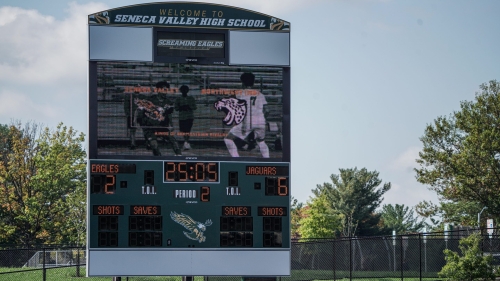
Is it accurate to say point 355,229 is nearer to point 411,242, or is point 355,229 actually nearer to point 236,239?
point 411,242

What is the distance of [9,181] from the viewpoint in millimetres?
47469

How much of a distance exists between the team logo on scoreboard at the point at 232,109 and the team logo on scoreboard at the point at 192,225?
2.62 metres

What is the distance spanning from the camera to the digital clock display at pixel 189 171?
69.3 feet

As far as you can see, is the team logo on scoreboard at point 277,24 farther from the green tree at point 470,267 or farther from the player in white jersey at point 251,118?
the green tree at point 470,267

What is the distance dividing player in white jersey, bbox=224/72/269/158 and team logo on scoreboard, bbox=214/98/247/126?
104 mm

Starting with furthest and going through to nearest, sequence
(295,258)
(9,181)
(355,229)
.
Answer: (355,229) → (9,181) → (295,258)

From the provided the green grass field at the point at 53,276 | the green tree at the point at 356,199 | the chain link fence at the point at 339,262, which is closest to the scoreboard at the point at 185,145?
the chain link fence at the point at 339,262

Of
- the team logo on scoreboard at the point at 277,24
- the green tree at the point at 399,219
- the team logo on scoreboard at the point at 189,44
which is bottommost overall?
the green tree at the point at 399,219

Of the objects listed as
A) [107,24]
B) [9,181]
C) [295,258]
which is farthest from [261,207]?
[9,181]

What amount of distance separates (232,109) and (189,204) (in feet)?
8.71

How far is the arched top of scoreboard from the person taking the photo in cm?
2153

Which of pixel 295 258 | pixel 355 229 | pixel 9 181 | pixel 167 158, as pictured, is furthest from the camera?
pixel 355 229

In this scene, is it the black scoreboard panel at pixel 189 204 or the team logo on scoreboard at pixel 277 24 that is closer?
the black scoreboard panel at pixel 189 204

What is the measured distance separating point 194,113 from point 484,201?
25.7m
